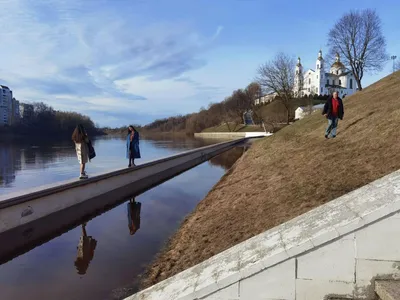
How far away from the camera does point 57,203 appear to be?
9.26 m

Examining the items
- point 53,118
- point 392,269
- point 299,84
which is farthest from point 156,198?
point 53,118

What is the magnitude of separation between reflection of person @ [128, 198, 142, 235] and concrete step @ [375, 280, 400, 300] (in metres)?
6.36

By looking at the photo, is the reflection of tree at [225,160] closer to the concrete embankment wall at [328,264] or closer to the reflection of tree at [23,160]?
the reflection of tree at [23,160]

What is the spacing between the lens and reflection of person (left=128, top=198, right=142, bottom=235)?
8742 mm

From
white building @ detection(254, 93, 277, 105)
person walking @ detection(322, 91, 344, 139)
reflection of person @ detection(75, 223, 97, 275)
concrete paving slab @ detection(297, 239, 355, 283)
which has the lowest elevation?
reflection of person @ detection(75, 223, 97, 275)

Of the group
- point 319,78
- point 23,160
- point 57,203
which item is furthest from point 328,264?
point 319,78

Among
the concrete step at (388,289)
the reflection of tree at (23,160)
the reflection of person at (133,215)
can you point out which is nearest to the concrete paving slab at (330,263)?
the concrete step at (388,289)

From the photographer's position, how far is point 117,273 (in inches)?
234

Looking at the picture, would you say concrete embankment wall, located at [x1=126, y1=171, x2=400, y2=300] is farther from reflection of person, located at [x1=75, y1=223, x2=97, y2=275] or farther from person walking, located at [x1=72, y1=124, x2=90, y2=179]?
person walking, located at [x1=72, y1=124, x2=90, y2=179]

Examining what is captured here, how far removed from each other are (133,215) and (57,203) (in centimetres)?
225

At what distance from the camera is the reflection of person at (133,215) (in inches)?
344

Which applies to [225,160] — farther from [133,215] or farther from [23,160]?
[23,160]

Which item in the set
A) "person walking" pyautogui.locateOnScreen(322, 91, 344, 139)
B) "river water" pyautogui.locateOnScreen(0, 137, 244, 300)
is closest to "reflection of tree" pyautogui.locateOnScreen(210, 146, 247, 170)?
"person walking" pyautogui.locateOnScreen(322, 91, 344, 139)

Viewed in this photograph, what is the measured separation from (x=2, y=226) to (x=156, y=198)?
19.2 feet
